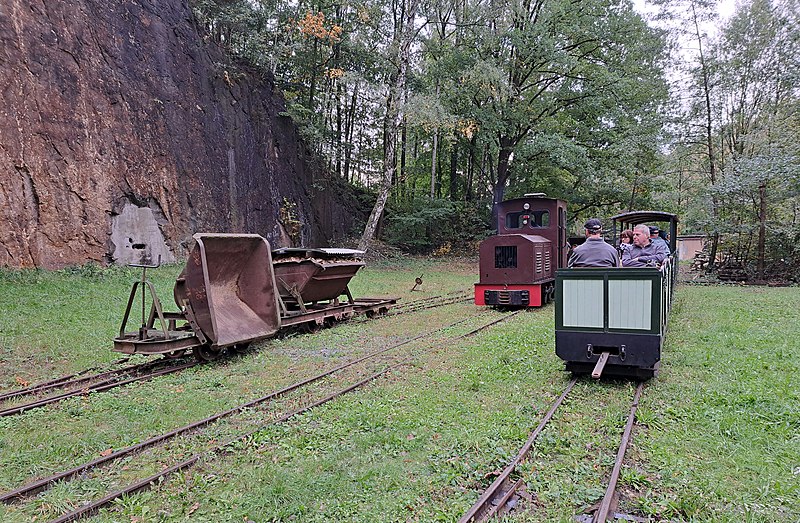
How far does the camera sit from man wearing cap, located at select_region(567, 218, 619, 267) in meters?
6.09

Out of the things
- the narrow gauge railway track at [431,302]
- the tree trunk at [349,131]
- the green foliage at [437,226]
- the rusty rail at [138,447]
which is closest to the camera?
the rusty rail at [138,447]

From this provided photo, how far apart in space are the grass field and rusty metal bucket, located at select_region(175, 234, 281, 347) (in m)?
0.49

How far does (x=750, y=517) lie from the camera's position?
10.4ft

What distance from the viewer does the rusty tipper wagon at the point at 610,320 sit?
5.55 m

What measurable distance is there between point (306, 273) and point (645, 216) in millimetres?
9424

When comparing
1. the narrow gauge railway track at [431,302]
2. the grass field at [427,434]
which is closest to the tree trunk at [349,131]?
the narrow gauge railway track at [431,302]

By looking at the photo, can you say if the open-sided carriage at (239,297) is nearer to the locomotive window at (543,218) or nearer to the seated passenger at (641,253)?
the locomotive window at (543,218)

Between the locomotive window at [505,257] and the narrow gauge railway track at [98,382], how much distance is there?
7824 millimetres

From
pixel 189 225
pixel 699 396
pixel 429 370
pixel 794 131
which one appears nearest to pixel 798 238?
pixel 794 131

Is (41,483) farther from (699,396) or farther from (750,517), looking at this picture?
(699,396)

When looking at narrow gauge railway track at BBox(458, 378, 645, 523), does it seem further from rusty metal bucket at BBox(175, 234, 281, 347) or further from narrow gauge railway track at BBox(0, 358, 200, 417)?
narrow gauge railway track at BBox(0, 358, 200, 417)

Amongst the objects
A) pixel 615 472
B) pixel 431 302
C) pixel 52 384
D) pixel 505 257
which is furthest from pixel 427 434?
pixel 431 302

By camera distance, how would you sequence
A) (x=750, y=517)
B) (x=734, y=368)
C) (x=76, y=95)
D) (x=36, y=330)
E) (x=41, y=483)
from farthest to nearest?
(x=76, y=95)
(x=36, y=330)
(x=734, y=368)
(x=41, y=483)
(x=750, y=517)

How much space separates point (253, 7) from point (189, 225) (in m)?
10.4
